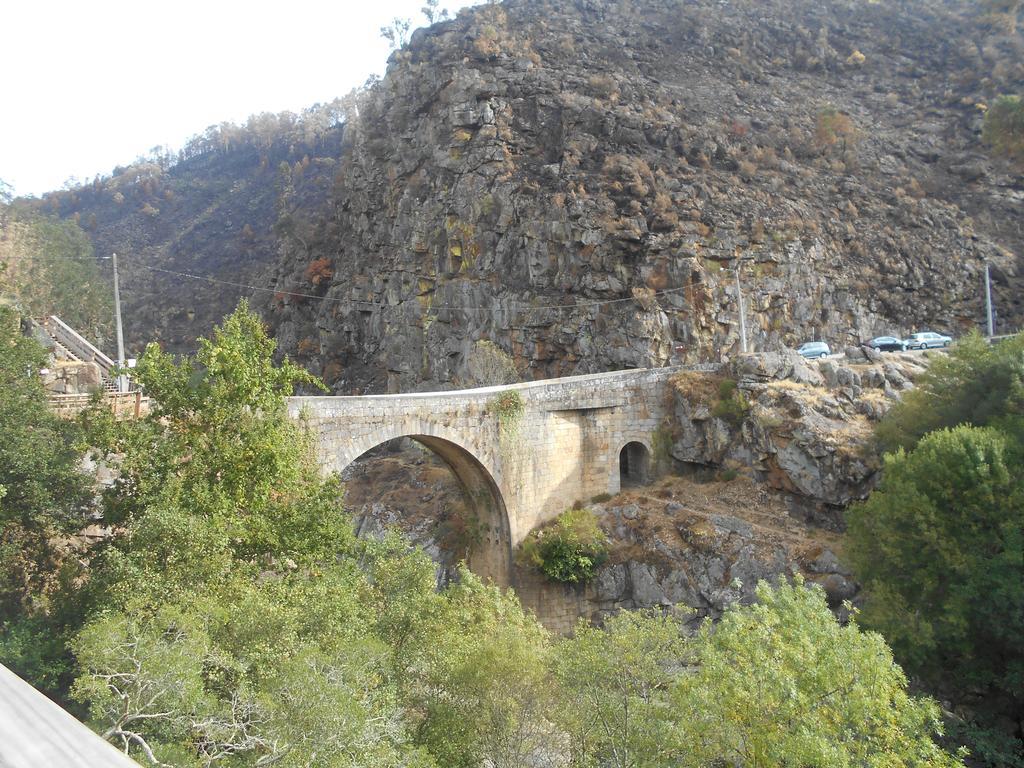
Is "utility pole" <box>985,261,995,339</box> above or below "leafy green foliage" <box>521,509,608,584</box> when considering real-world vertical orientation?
above

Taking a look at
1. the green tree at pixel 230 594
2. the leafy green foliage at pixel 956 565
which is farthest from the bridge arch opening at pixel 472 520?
the leafy green foliage at pixel 956 565

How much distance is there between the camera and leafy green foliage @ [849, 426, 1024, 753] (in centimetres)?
1375

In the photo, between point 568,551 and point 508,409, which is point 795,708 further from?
point 508,409

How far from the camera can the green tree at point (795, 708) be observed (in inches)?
371

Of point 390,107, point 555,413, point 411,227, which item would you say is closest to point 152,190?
point 390,107

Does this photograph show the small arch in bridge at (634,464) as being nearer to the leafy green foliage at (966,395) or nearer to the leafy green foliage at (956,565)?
the leafy green foliage at (966,395)

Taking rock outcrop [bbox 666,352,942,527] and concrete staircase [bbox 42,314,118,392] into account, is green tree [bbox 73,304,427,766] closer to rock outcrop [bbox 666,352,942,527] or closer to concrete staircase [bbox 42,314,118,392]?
concrete staircase [bbox 42,314,118,392]

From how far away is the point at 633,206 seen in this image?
32.3 metres

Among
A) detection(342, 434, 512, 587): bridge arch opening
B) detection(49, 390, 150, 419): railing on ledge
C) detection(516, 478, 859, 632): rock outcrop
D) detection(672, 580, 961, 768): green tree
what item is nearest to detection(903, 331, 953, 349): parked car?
detection(516, 478, 859, 632): rock outcrop

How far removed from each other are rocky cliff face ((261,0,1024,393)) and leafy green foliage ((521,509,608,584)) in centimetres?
1059

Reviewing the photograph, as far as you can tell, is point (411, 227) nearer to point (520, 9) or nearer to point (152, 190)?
point (520, 9)

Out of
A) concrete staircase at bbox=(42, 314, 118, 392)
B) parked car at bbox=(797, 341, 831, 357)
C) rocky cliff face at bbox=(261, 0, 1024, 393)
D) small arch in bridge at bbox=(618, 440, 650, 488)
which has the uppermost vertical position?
rocky cliff face at bbox=(261, 0, 1024, 393)

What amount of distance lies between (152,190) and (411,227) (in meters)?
46.2

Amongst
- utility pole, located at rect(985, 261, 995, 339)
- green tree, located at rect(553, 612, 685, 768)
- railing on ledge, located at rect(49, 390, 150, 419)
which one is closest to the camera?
green tree, located at rect(553, 612, 685, 768)
